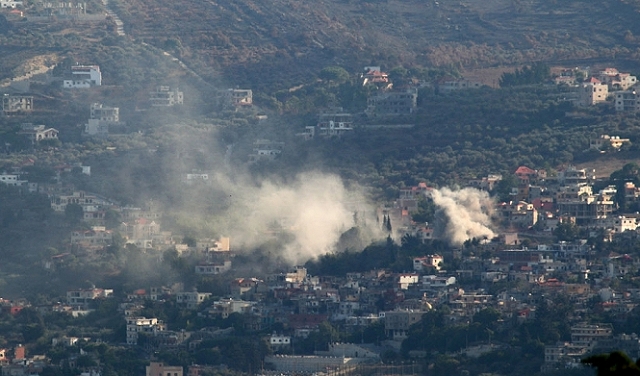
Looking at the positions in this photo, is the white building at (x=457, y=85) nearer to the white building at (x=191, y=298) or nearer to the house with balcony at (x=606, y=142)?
the house with balcony at (x=606, y=142)

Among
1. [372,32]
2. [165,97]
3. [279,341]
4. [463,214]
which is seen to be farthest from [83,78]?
[279,341]

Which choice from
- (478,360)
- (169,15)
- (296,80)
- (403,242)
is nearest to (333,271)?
Answer: (403,242)

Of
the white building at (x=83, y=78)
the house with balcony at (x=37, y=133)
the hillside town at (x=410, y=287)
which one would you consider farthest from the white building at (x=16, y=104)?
the hillside town at (x=410, y=287)

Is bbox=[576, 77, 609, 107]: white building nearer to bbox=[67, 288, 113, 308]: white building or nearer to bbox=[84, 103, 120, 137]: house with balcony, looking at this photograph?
bbox=[84, 103, 120, 137]: house with balcony

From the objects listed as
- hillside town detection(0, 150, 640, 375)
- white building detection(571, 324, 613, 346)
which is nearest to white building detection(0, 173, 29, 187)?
hillside town detection(0, 150, 640, 375)

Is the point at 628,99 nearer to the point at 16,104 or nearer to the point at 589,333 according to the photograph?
the point at 16,104

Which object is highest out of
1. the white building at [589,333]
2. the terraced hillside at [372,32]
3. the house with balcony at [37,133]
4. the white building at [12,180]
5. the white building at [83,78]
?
the terraced hillside at [372,32]
